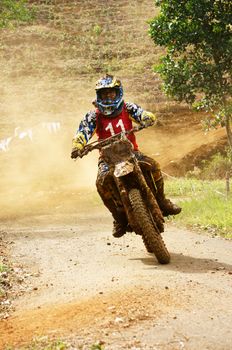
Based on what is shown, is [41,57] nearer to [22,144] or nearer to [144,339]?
[22,144]

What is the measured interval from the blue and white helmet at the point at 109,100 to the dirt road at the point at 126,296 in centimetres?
224

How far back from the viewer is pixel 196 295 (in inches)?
219

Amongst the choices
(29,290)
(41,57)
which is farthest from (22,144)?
(29,290)

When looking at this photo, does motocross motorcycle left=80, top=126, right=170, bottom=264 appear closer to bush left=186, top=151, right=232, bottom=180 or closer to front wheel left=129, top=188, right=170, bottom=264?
front wheel left=129, top=188, right=170, bottom=264

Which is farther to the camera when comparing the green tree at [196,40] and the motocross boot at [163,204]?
the green tree at [196,40]

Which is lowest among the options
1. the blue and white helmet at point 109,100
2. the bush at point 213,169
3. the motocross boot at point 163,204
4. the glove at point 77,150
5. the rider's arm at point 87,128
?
the bush at point 213,169

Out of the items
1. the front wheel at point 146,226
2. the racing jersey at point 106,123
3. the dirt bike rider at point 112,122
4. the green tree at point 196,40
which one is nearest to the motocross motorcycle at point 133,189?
the front wheel at point 146,226

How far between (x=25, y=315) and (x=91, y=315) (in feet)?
3.05

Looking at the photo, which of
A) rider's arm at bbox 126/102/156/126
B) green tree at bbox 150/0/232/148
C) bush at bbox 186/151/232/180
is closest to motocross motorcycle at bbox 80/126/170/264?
rider's arm at bbox 126/102/156/126

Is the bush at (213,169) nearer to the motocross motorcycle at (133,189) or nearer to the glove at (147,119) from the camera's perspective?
the glove at (147,119)

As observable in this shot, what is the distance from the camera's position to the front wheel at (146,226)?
301 inches

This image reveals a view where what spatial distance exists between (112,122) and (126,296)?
353cm

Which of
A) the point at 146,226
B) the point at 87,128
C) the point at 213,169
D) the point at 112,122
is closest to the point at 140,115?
the point at 112,122

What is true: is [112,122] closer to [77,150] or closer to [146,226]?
[77,150]
